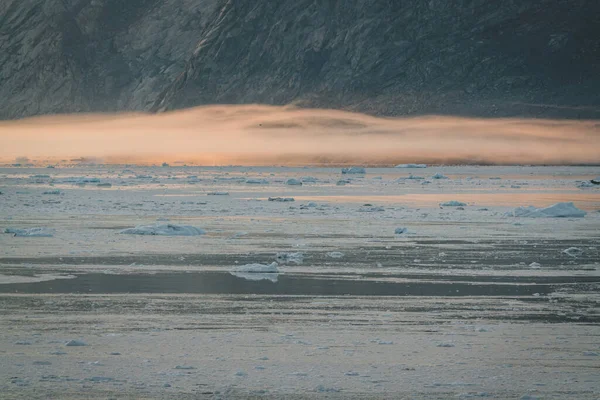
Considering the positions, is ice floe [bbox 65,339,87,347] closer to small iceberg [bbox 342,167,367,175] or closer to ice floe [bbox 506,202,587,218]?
ice floe [bbox 506,202,587,218]

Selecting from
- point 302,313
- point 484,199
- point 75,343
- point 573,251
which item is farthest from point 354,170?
point 75,343

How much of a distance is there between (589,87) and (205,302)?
115m

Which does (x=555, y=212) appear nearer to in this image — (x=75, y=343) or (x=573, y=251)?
(x=573, y=251)

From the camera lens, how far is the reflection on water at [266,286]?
46.0ft

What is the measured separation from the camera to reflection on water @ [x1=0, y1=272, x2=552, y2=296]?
14.0 meters

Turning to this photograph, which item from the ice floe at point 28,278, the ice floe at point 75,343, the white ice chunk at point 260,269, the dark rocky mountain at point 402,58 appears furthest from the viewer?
the dark rocky mountain at point 402,58

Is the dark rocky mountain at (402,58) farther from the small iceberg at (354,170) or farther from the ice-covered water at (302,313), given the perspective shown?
the ice-covered water at (302,313)

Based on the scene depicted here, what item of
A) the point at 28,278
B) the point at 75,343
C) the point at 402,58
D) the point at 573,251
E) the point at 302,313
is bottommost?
the point at 573,251

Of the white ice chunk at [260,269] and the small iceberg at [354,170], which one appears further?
the small iceberg at [354,170]

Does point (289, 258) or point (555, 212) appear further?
point (555, 212)

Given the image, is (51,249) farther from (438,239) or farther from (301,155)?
(301,155)

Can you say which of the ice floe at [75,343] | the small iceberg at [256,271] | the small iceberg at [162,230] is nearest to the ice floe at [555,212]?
the small iceberg at [162,230]

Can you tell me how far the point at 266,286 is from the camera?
14.6 metres

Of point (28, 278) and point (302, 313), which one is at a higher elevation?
point (28, 278)
